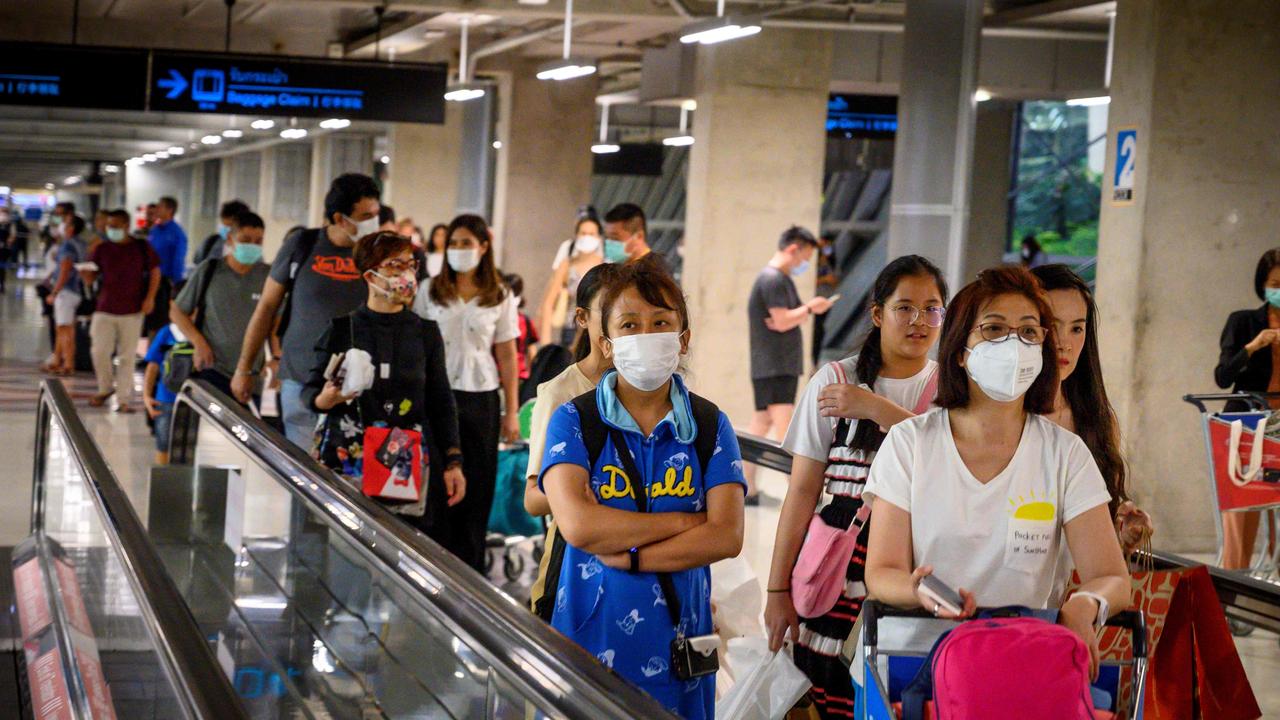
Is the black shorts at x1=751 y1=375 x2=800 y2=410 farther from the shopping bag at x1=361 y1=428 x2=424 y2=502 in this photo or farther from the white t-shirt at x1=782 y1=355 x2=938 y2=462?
the white t-shirt at x1=782 y1=355 x2=938 y2=462

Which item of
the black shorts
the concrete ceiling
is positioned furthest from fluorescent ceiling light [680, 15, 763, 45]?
the black shorts

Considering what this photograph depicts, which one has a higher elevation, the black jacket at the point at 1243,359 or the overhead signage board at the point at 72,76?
the overhead signage board at the point at 72,76

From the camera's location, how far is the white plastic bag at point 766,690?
3000mm

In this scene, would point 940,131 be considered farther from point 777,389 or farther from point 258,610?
point 258,610

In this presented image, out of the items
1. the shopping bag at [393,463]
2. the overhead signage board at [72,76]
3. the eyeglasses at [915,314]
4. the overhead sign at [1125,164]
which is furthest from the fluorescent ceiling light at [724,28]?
the eyeglasses at [915,314]

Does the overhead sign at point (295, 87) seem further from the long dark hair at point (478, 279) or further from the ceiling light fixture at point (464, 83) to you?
the long dark hair at point (478, 279)

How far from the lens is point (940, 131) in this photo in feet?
31.8

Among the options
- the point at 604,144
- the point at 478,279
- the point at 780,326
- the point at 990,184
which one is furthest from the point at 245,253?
the point at 604,144

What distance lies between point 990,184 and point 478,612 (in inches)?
789

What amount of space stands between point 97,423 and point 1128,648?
10.4 metres

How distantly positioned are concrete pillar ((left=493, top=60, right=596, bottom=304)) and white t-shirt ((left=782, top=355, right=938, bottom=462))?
14190mm

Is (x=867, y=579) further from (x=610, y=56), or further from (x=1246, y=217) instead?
(x=610, y=56)

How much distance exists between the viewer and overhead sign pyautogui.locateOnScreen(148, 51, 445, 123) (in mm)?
12633

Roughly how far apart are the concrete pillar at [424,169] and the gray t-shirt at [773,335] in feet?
42.5
